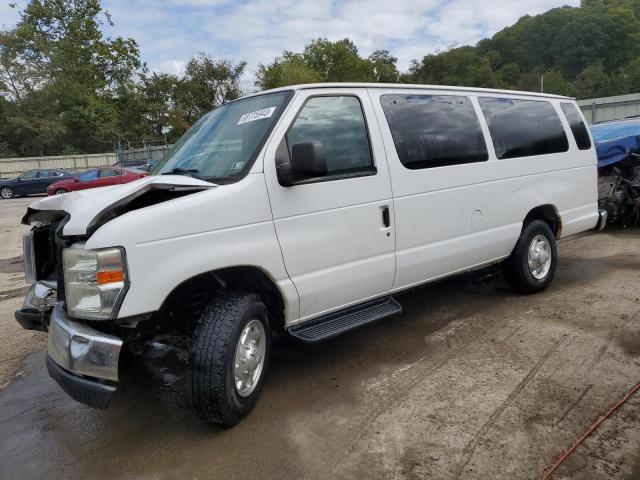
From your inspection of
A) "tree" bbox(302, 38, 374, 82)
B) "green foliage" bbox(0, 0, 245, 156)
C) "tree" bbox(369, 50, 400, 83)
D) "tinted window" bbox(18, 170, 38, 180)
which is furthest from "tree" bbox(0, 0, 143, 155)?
"tree" bbox(369, 50, 400, 83)

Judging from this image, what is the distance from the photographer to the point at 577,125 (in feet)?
19.4

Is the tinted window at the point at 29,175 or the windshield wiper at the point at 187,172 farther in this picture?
the tinted window at the point at 29,175

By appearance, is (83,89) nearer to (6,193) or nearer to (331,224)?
(6,193)

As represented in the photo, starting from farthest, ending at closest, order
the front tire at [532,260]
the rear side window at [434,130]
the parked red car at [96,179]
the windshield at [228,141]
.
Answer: the parked red car at [96,179] < the front tire at [532,260] < the rear side window at [434,130] < the windshield at [228,141]

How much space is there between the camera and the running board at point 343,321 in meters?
3.58

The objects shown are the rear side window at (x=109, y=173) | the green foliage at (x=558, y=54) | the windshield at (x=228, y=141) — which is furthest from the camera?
the green foliage at (x=558, y=54)

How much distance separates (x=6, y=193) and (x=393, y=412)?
28.6 meters

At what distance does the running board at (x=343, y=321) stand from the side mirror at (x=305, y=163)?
41.0 inches

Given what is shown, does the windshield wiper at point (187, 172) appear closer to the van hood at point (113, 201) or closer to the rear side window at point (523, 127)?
the van hood at point (113, 201)

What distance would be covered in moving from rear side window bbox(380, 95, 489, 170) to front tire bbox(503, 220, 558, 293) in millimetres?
1098

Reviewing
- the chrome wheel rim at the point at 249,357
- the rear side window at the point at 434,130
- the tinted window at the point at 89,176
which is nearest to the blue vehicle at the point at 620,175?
the rear side window at the point at 434,130

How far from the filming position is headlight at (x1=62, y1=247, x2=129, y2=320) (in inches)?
107

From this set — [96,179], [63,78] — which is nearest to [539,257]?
[96,179]

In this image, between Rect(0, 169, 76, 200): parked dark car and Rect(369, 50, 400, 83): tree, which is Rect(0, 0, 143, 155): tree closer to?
Rect(0, 169, 76, 200): parked dark car
